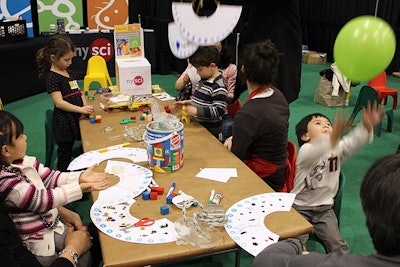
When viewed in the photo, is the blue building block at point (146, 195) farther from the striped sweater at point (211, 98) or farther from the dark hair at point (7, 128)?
the striped sweater at point (211, 98)

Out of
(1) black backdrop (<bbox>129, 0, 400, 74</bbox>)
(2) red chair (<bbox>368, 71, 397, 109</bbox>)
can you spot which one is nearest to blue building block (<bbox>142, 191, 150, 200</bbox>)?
(2) red chair (<bbox>368, 71, 397, 109</bbox>)

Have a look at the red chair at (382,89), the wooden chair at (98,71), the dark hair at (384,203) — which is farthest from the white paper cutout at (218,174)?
the red chair at (382,89)

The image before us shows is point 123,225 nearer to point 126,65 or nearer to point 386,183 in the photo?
point 386,183

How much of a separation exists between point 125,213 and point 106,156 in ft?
2.11

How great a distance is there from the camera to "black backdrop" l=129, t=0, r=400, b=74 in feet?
26.4

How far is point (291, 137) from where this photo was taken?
4.76 m

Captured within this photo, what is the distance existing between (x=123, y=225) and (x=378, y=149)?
3652 mm

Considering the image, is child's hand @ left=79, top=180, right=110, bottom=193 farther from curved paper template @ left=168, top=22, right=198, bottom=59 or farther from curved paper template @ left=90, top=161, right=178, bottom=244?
curved paper template @ left=168, top=22, right=198, bottom=59

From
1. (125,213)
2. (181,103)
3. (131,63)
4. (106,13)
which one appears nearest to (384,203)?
(125,213)

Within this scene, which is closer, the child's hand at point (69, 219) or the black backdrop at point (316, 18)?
the child's hand at point (69, 219)

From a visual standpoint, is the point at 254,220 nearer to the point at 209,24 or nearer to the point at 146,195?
the point at 146,195

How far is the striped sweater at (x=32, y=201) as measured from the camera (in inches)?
63.1

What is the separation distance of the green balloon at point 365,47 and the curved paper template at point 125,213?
96cm

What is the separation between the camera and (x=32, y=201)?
5.32ft
